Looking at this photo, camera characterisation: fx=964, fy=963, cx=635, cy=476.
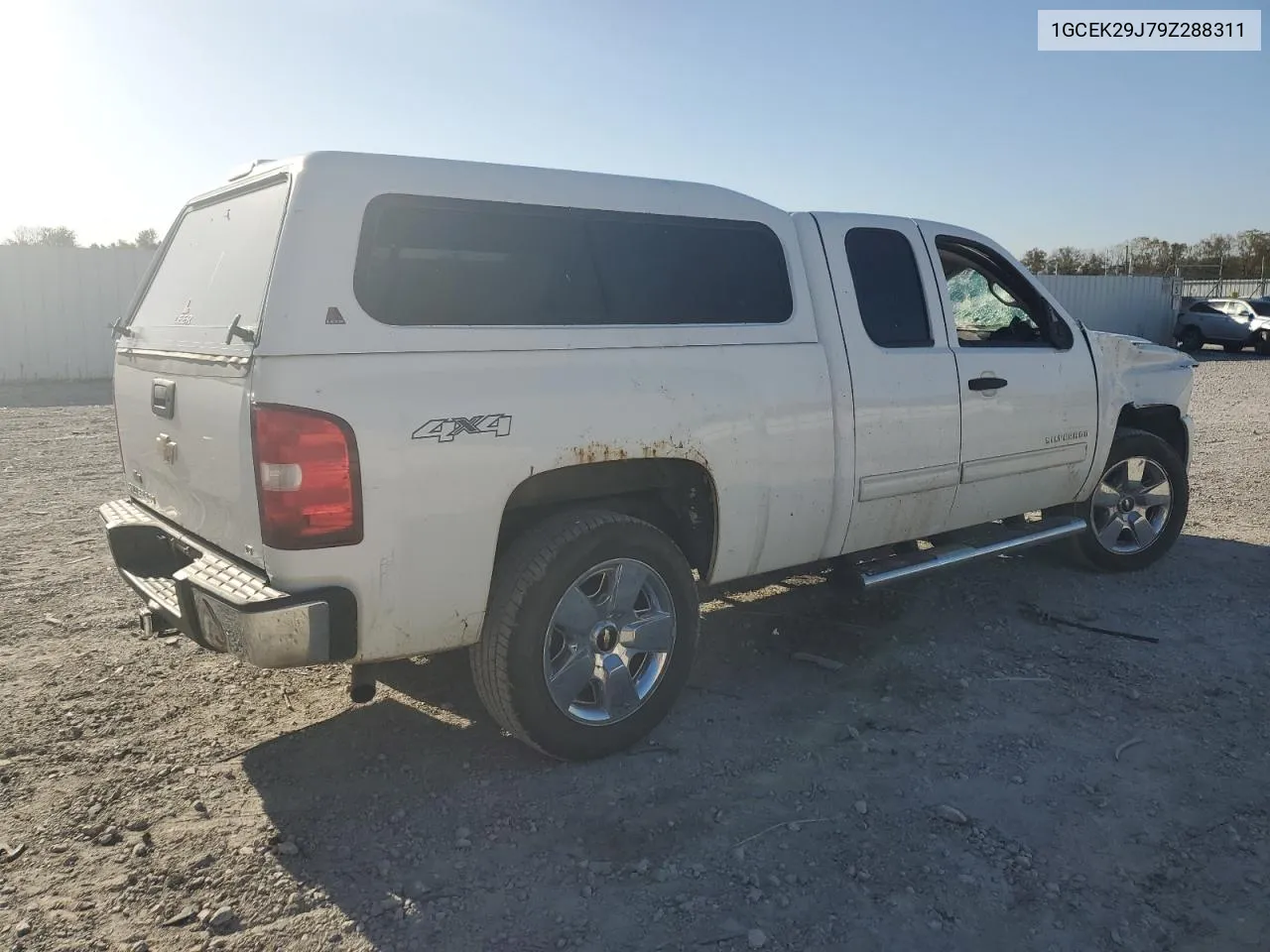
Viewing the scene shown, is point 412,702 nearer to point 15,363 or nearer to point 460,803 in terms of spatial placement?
point 460,803

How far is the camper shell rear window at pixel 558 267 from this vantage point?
312cm

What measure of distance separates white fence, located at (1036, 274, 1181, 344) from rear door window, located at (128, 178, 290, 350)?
2966 cm

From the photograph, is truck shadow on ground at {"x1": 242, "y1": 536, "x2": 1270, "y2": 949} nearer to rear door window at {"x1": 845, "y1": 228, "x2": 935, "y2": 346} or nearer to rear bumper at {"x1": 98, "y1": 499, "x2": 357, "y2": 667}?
rear bumper at {"x1": 98, "y1": 499, "x2": 357, "y2": 667}

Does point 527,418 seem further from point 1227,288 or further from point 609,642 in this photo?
point 1227,288

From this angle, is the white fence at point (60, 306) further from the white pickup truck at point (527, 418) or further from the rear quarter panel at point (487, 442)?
the rear quarter panel at point (487, 442)

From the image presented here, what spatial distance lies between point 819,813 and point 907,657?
1561mm

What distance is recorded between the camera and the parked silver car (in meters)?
26.9

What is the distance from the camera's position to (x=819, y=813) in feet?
10.7

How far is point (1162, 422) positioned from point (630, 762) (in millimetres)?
4458

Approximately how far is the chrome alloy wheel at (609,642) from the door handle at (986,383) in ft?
6.63

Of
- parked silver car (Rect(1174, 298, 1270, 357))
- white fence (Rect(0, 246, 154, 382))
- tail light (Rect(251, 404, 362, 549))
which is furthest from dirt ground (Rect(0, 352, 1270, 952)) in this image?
parked silver car (Rect(1174, 298, 1270, 357))

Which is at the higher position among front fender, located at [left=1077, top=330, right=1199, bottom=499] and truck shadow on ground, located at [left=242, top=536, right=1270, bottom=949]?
front fender, located at [left=1077, top=330, right=1199, bottom=499]

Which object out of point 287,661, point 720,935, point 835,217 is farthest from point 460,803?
point 835,217

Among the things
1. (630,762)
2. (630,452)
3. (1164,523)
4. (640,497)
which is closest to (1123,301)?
(1164,523)
